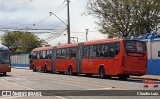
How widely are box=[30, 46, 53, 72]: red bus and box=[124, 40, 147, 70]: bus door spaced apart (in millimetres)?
15641

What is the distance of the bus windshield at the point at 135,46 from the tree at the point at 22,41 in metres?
88.3

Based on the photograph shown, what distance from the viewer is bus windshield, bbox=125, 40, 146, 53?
2703cm

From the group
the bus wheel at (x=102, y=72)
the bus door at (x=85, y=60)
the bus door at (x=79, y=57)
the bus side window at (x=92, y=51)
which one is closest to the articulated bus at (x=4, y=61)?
the bus door at (x=79, y=57)

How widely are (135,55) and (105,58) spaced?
2608 millimetres

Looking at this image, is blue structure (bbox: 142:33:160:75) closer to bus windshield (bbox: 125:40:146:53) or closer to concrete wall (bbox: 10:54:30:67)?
bus windshield (bbox: 125:40:146:53)

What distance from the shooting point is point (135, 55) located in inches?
1072

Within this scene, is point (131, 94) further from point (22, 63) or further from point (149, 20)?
point (22, 63)

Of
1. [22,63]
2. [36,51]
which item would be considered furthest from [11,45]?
[36,51]

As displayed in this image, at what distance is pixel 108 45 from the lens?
28.5 m

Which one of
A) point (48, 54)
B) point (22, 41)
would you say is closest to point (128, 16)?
point (48, 54)

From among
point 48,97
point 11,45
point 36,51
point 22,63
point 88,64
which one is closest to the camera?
point 48,97

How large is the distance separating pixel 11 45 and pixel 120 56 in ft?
398

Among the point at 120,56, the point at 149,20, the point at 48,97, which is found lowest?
the point at 48,97

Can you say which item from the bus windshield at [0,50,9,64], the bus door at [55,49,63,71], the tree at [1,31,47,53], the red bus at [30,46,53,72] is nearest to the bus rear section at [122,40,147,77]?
the bus door at [55,49,63,71]
